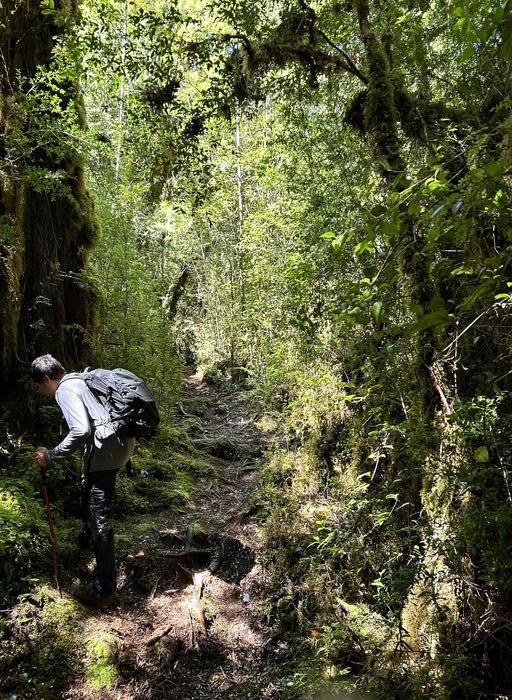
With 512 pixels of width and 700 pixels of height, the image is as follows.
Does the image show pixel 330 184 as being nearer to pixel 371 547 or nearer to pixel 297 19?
pixel 297 19

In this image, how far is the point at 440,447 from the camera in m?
4.09

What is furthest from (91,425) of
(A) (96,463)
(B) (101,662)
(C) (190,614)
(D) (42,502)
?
(C) (190,614)

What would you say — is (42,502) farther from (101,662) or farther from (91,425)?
(101,662)

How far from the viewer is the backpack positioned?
452 centimetres

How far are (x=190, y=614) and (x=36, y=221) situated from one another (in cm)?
557

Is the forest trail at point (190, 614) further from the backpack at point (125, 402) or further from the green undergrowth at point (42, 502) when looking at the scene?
the backpack at point (125, 402)

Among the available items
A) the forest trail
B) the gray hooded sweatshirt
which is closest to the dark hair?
the gray hooded sweatshirt

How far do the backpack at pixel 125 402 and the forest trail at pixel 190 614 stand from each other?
1.81 metres

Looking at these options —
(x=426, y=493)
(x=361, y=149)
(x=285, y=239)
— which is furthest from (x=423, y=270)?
(x=285, y=239)

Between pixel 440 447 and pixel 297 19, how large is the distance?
18.4ft

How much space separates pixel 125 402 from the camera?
4.52 m

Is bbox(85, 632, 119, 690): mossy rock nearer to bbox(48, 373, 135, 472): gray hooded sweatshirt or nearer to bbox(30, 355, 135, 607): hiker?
bbox(30, 355, 135, 607): hiker

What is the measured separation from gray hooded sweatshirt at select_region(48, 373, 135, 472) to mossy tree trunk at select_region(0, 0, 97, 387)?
5.53ft

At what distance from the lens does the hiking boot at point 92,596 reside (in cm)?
445
